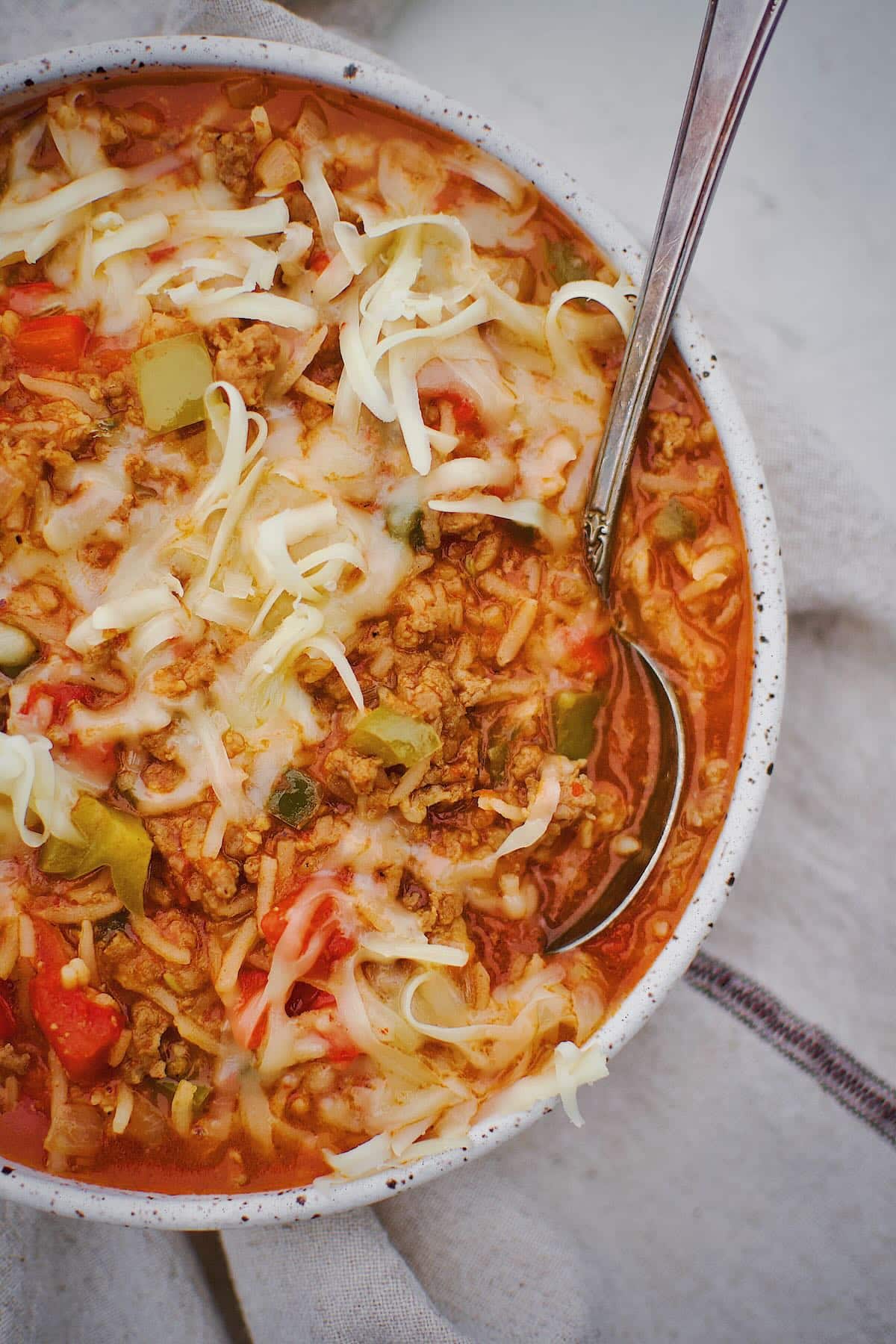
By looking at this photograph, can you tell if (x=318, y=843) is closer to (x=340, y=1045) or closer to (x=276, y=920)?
(x=276, y=920)

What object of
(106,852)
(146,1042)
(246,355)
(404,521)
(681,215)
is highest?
(681,215)

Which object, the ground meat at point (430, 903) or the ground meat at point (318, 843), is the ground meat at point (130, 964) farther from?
the ground meat at point (430, 903)

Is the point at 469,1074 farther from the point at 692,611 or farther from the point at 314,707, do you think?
the point at 692,611

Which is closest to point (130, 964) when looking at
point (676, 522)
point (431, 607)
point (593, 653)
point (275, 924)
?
point (275, 924)

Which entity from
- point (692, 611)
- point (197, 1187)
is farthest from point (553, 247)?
point (197, 1187)

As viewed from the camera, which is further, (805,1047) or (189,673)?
(805,1047)

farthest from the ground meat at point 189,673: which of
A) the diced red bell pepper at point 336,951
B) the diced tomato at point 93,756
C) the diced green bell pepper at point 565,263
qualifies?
the diced green bell pepper at point 565,263
